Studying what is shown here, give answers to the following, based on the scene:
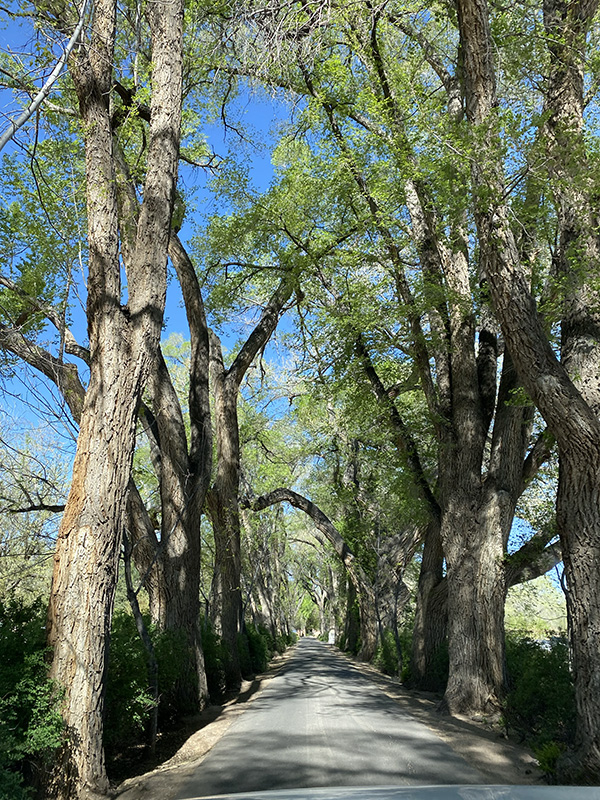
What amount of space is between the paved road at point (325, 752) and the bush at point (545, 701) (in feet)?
3.93

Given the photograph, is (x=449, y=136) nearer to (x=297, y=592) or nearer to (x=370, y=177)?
(x=370, y=177)

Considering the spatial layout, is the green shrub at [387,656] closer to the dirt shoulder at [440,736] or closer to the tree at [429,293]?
the tree at [429,293]

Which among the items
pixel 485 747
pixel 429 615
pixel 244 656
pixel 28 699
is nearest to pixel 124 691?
pixel 28 699

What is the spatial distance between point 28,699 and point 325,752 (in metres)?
3.29

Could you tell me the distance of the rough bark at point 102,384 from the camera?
18.3 feet

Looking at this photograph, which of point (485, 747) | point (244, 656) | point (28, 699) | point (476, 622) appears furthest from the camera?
point (244, 656)

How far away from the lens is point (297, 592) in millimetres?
79625

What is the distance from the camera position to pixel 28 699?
202 inches

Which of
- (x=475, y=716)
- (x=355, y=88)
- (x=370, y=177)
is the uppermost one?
(x=355, y=88)

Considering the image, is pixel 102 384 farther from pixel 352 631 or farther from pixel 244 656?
pixel 352 631

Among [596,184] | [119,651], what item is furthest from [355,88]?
[119,651]

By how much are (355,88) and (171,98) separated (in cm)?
643

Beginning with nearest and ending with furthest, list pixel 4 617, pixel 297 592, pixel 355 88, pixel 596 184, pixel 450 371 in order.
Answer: pixel 4 617 → pixel 596 184 → pixel 450 371 → pixel 355 88 → pixel 297 592

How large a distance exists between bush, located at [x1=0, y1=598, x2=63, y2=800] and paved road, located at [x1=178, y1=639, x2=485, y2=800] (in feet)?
4.23
